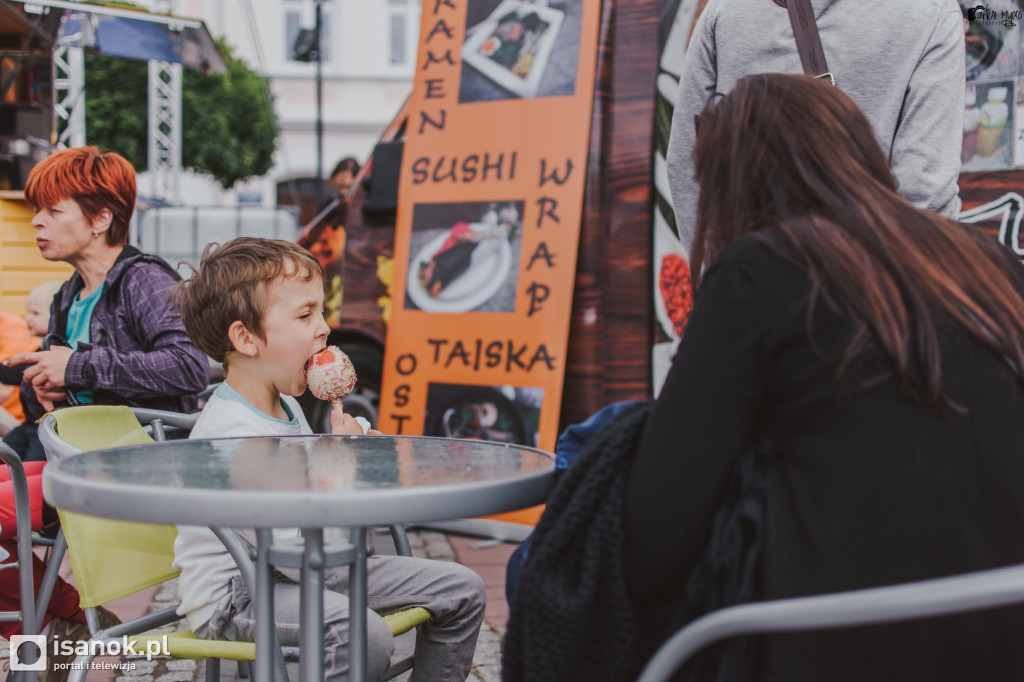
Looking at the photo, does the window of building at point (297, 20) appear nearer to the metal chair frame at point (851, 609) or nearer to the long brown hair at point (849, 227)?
the long brown hair at point (849, 227)

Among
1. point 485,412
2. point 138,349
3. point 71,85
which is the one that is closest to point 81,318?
point 138,349

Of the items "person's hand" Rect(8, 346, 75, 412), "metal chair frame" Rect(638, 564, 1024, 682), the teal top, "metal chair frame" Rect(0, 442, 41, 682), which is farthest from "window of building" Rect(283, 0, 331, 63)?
"metal chair frame" Rect(638, 564, 1024, 682)

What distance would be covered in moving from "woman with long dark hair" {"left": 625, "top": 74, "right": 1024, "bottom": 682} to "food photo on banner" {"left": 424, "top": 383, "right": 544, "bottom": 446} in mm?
2809

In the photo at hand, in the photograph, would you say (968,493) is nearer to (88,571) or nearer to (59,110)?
(88,571)

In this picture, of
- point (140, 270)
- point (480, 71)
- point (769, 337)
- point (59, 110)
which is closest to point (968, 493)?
point (769, 337)

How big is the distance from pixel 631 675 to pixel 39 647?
1419 mm

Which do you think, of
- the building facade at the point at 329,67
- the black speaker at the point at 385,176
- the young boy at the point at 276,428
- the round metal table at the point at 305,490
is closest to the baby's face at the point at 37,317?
the black speaker at the point at 385,176

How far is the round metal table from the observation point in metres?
1.19

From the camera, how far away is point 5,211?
157 inches

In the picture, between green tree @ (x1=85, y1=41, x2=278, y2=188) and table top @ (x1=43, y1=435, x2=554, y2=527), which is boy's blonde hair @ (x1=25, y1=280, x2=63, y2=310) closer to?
table top @ (x1=43, y1=435, x2=554, y2=527)

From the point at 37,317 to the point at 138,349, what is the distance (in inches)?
55.8

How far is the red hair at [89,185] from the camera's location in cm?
265

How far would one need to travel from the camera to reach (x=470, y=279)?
4.28m

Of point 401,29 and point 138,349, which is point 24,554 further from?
point 401,29
